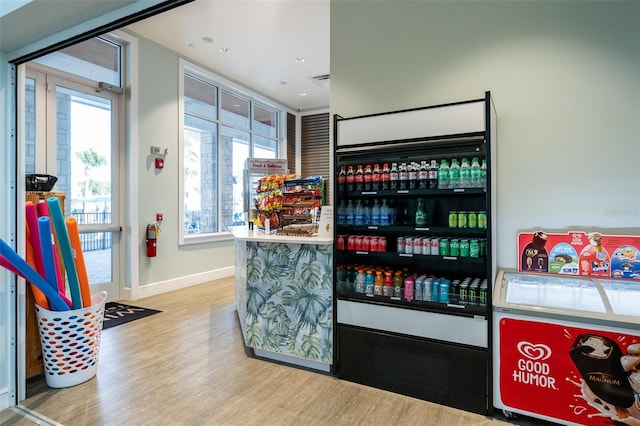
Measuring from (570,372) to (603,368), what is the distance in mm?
153

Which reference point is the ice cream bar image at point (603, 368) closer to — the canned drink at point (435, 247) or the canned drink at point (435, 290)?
the canned drink at point (435, 290)

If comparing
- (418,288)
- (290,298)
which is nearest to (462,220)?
(418,288)

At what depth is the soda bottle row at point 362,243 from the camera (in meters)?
2.67

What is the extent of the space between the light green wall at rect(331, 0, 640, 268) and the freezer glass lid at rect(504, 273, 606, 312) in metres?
0.24

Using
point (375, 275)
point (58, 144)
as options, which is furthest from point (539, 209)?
point (58, 144)

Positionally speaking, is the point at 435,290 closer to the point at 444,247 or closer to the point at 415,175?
the point at 444,247

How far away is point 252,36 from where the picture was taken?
16.6ft

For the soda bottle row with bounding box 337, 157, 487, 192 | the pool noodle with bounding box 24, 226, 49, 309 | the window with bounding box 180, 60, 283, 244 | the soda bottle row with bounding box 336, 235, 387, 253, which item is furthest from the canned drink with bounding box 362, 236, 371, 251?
the window with bounding box 180, 60, 283, 244

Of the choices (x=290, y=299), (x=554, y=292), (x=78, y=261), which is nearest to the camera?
(x=554, y=292)

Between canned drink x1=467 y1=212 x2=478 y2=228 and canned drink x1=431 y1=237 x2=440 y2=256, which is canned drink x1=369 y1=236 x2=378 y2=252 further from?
canned drink x1=467 y1=212 x2=478 y2=228

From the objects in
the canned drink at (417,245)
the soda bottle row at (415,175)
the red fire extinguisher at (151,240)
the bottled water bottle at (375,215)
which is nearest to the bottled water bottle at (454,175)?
the soda bottle row at (415,175)

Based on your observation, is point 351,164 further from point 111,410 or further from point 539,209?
point 111,410

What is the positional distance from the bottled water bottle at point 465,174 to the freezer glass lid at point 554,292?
0.69 meters

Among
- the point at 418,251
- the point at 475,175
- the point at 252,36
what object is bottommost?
the point at 418,251
